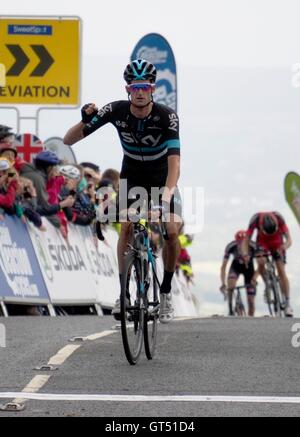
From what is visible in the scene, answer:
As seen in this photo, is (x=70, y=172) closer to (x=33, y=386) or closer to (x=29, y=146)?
(x=29, y=146)

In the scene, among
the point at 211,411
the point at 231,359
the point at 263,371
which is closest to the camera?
the point at 211,411

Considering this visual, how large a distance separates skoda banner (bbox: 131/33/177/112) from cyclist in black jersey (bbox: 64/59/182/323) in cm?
1327

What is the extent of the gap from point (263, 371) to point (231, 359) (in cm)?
77

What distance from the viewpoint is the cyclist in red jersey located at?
76.8ft

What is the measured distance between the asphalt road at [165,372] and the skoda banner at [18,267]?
9.06ft

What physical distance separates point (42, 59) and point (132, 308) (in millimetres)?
14940

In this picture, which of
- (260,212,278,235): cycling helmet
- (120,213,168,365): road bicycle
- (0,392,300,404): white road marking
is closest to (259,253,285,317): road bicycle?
(260,212,278,235): cycling helmet

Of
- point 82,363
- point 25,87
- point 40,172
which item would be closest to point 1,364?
point 82,363

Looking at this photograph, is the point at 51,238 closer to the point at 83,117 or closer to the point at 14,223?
the point at 14,223

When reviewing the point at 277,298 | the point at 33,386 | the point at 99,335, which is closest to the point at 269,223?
the point at 277,298

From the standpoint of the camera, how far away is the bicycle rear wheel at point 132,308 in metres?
10.8

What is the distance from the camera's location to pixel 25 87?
82.5ft

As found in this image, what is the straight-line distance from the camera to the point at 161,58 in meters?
25.4

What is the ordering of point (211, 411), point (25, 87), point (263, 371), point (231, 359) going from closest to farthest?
1. point (211, 411)
2. point (263, 371)
3. point (231, 359)
4. point (25, 87)
